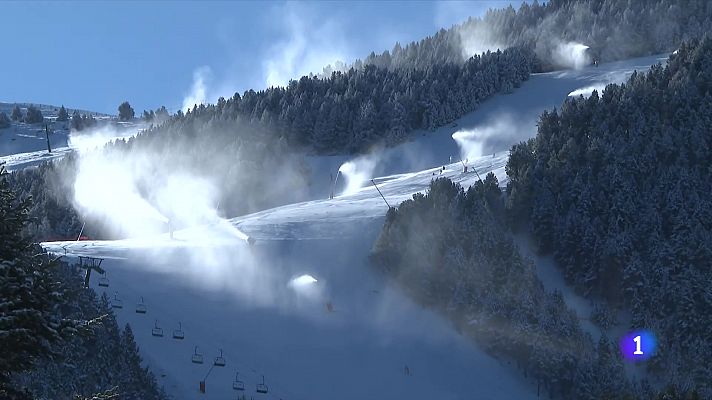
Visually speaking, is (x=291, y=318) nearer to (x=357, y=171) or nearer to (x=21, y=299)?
(x=357, y=171)

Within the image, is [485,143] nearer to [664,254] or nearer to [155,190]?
[155,190]

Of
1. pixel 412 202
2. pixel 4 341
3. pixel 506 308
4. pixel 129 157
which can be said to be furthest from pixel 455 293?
pixel 129 157

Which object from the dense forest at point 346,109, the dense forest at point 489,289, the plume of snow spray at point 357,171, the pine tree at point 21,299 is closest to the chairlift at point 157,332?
the dense forest at point 489,289

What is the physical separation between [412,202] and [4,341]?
78814mm

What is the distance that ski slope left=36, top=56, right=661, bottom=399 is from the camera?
67.6 metres

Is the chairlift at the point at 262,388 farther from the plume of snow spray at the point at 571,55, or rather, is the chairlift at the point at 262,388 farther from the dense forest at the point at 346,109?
the plume of snow spray at the point at 571,55

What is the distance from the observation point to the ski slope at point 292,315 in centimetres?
6762

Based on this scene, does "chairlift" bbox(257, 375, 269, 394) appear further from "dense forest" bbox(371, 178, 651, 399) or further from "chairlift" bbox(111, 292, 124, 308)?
"dense forest" bbox(371, 178, 651, 399)

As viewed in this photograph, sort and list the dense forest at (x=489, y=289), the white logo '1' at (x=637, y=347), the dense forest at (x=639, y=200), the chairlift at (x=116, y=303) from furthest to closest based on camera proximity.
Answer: the dense forest at (x=639, y=200) → the white logo '1' at (x=637, y=347) → the dense forest at (x=489, y=289) → the chairlift at (x=116, y=303)

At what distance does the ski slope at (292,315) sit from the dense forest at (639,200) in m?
7.97

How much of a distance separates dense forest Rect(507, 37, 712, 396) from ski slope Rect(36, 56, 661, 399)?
797cm

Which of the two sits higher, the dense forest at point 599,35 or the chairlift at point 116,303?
the dense forest at point 599,35

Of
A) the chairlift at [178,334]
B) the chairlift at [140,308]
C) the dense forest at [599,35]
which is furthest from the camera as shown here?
the dense forest at [599,35]

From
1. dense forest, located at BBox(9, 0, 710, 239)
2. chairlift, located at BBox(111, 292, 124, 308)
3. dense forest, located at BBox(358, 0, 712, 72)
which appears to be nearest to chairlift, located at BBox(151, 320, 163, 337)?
chairlift, located at BBox(111, 292, 124, 308)
